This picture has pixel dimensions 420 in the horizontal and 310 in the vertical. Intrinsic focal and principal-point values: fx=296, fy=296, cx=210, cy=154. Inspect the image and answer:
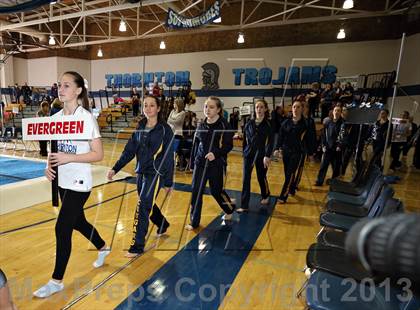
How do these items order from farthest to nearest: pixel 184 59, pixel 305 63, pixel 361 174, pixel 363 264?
pixel 184 59 → pixel 305 63 → pixel 361 174 → pixel 363 264

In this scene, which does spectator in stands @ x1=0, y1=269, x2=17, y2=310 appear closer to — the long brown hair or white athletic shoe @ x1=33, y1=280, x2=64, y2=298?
white athletic shoe @ x1=33, y1=280, x2=64, y2=298

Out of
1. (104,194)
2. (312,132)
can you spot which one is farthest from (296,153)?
(104,194)

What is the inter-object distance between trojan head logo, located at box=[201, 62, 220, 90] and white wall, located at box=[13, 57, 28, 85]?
1230cm

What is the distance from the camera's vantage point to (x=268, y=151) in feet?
12.9

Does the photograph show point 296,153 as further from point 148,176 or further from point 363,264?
point 363,264

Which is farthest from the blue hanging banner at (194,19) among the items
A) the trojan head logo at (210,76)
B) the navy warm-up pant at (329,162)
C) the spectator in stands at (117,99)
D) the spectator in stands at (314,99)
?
the spectator in stands at (117,99)

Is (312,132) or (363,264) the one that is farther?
(312,132)

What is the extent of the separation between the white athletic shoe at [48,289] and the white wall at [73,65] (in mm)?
17716

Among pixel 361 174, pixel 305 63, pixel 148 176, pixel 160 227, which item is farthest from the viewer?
pixel 305 63

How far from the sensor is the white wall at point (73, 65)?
1772 centimetres

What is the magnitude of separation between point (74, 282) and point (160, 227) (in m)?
1.05

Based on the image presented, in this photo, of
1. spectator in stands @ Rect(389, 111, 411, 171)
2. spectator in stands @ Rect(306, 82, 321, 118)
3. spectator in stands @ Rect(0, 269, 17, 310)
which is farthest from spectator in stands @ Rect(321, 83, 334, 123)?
spectator in stands @ Rect(0, 269, 17, 310)

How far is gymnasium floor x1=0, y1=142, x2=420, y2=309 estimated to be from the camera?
2.11 meters

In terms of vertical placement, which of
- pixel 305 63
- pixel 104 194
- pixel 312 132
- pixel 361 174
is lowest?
pixel 104 194
